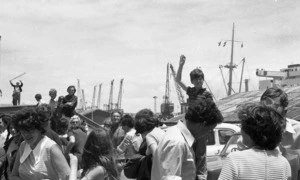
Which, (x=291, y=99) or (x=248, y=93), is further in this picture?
(x=248, y=93)

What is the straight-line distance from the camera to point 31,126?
4.29 m

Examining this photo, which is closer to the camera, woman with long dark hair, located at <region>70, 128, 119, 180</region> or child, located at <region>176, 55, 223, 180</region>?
child, located at <region>176, 55, 223, 180</region>

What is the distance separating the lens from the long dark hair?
3.92m

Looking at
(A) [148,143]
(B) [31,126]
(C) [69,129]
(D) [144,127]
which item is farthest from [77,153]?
(B) [31,126]

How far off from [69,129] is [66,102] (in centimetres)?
262

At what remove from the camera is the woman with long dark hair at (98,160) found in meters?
3.87

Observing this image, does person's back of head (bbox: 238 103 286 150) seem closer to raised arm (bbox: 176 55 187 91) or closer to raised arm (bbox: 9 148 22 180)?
raised arm (bbox: 9 148 22 180)

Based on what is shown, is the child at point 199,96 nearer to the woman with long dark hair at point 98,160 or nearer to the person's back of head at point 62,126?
the woman with long dark hair at point 98,160

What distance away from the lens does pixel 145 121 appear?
566 cm

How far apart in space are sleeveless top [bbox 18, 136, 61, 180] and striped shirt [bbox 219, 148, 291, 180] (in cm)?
177

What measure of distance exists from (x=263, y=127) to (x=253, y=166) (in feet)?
0.87

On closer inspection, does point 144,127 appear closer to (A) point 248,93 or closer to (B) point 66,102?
(B) point 66,102

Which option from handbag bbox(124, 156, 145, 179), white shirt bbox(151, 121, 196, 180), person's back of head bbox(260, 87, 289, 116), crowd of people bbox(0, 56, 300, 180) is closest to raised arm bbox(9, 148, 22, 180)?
crowd of people bbox(0, 56, 300, 180)

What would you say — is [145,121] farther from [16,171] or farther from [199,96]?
[199,96]
